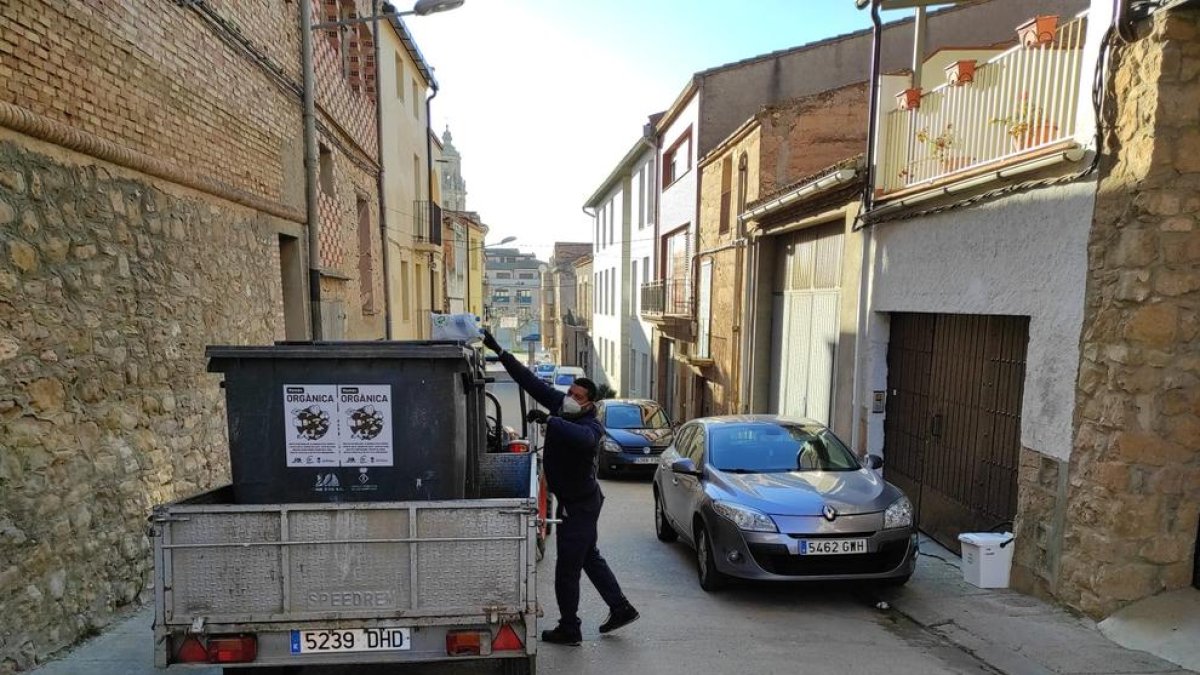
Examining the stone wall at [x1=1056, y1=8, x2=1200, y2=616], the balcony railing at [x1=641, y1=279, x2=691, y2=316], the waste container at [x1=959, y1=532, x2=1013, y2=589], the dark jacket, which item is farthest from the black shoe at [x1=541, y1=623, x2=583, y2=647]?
the balcony railing at [x1=641, y1=279, x2=691, y2=316]

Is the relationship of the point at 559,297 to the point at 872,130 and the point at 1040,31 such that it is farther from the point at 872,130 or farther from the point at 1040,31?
the point at 1040,31

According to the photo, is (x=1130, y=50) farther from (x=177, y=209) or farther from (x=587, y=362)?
(x=587, y=362)

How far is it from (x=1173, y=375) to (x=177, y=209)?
24.9 feet

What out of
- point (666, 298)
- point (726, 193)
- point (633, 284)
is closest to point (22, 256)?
point (726, 193)

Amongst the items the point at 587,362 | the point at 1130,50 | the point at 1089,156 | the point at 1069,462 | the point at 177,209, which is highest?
the point at 1130,50

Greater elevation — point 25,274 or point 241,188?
point 241,188

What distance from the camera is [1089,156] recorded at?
15.5ft

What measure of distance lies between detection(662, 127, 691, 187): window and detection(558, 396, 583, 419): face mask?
14799 millimetres

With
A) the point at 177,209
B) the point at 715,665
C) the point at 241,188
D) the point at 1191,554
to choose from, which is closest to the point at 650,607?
the point at 715,665

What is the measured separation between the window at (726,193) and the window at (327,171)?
8.34 meters

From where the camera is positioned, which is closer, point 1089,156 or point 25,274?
point 25,274

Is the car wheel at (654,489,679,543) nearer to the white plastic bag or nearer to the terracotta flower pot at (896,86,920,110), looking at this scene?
the white plastic bag

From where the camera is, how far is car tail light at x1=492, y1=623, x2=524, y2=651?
321 cm

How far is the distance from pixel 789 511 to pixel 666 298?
608 inches
